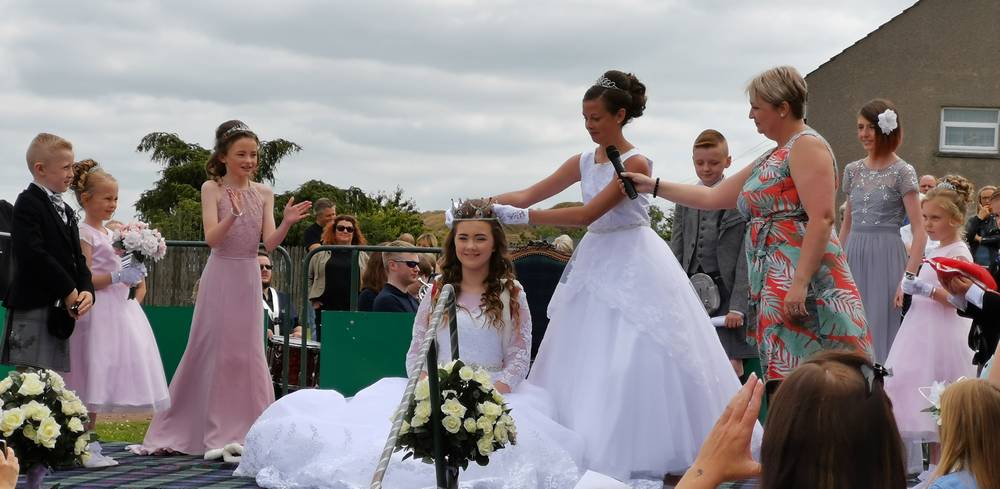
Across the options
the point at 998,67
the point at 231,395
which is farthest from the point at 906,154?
the point at 231,395

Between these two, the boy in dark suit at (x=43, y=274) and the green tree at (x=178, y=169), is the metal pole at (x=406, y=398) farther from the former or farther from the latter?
the green tree at (x=178, y=169)

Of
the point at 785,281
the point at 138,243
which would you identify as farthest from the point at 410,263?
the point at 785,281

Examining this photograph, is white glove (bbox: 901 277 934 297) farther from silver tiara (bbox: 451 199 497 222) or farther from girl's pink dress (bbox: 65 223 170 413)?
girl's pink dress (bbox: 65 223 170 413)

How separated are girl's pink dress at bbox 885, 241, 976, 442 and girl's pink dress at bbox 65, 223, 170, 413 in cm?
456

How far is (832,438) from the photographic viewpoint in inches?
83.5

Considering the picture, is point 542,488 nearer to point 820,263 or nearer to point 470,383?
point 470,383

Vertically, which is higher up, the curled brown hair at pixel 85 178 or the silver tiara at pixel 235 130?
the silver tiara at pixel 235 130

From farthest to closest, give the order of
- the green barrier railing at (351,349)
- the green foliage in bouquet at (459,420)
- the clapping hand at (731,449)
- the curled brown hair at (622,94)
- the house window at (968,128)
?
the house window at (968,128) < the green barrier railing at (351,349) < the curled brown hair at (622,94) < the green foliage in bouquet at (459,420) < the clapping hand at (731,449)

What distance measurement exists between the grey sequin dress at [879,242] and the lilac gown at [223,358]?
3776 mm

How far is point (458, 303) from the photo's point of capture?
6922mm

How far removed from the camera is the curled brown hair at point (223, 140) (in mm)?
8266

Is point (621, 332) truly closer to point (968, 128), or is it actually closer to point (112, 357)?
point (112, 357)

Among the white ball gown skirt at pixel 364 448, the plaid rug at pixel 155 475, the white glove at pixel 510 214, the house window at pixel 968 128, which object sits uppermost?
the house window at pixel 968 128

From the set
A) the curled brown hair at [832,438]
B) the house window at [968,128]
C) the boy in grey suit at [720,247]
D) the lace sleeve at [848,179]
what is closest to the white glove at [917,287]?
the lace sleeve at [848,179]
